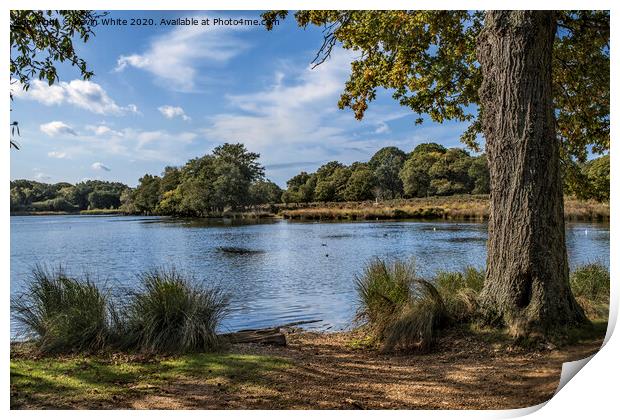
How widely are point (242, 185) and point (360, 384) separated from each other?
11.6 feet

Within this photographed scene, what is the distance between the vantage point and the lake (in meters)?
6.97

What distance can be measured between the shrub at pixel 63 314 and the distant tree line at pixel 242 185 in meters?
0.99

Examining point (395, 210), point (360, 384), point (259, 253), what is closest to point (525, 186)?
point (360, 384)

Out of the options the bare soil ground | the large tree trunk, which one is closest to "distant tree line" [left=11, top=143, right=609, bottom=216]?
the bare soil ground

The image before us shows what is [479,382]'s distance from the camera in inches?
147

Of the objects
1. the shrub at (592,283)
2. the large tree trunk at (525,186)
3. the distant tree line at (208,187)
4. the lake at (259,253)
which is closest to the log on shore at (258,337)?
the lake at (259,253)

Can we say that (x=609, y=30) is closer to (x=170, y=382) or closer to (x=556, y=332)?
(x=556, y=332)

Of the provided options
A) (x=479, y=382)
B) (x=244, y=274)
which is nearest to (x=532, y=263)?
(x=479, y=382)

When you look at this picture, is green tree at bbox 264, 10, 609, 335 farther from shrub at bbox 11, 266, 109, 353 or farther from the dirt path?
shrub at bbox 11, 266, 109, 353

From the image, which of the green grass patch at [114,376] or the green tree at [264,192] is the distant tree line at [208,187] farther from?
the green grass patch at [114,376]

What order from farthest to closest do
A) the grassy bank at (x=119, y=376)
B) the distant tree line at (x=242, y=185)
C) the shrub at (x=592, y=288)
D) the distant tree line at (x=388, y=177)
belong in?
1. the distant tree line at (x=388, y=177)
2. the distant tree line at (x=242, y=185)
3. the shrub at (x=592, y=288)
4. the grassy bank at (x=119, y=376)

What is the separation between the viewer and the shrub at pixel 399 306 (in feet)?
14.8

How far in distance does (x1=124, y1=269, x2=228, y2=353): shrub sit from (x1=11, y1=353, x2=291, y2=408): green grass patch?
0.20m
